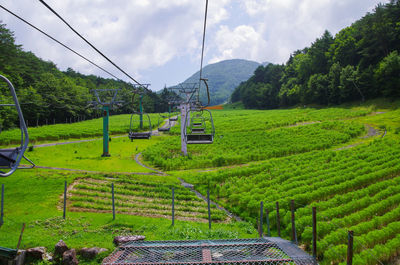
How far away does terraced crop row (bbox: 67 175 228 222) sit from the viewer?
55.0ft

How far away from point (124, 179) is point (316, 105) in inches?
3433

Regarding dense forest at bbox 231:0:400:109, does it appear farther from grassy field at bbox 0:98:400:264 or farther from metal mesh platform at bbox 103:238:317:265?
metal mesh platform at bbox 103:238:317:265

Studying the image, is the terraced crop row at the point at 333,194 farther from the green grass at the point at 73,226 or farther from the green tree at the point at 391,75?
the green tree at the point at 391,75

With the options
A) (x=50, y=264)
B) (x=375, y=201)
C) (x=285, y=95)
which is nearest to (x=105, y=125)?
(x=50, y=264)

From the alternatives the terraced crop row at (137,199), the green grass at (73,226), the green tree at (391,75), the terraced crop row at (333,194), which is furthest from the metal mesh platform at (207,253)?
the green tree at (391,75)

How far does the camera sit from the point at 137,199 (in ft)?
63.5

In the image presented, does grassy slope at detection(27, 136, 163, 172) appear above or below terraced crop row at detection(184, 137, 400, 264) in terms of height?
below

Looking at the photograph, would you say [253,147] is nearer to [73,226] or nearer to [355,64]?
[73,226]

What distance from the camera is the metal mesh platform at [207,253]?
7.00m

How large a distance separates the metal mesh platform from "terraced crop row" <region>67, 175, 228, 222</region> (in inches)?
324

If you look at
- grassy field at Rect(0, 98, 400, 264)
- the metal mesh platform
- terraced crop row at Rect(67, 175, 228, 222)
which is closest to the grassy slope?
grassy field at Rect(0, 98, 400, 264)

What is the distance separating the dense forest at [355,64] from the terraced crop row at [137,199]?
68179 millimetres

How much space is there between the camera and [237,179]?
945 inches

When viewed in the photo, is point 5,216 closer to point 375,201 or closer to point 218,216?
point 218,216
